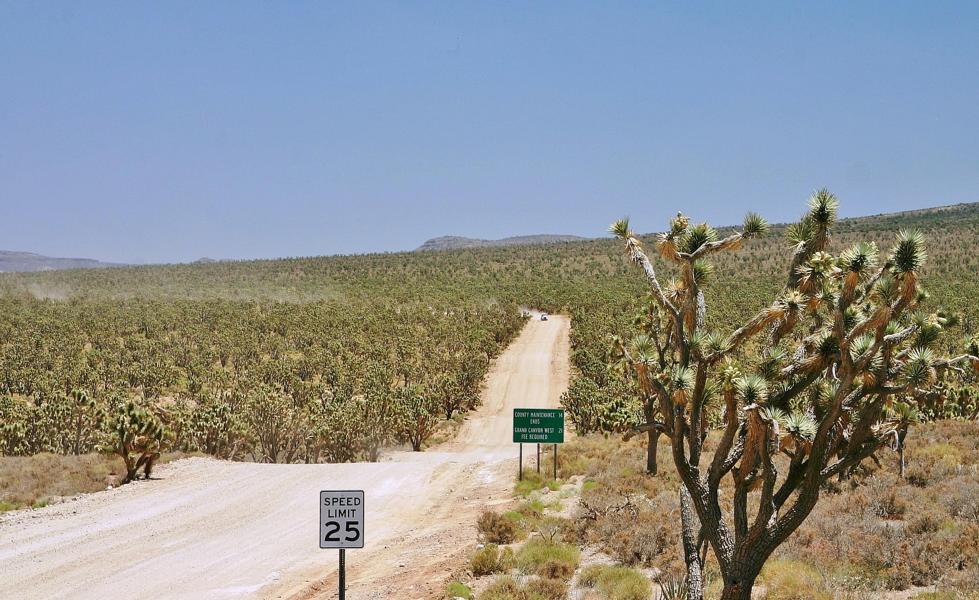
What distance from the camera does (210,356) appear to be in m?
56.1

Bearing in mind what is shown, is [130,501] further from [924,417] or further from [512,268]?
[512,268]

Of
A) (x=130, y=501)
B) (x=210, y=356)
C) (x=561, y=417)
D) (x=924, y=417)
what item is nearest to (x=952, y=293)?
(x=924, y=417)

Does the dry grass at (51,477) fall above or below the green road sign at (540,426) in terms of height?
below

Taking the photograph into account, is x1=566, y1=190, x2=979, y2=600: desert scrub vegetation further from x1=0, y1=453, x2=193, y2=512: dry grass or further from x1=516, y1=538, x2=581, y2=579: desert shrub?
x1=0, y1=453, x2=193, y2=512: dry grass

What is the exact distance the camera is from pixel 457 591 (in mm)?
12859

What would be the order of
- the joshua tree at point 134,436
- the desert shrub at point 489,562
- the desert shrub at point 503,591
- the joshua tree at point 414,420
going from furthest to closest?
the joshua tree at point 414,420 → the joshua tree at point 134,436 → the desert shrub at point 489,562 → the desert shrub at point 503,591

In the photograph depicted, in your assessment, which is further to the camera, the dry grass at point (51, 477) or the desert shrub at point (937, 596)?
the dry grass at point (51, 477)

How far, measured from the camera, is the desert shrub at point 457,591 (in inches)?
503

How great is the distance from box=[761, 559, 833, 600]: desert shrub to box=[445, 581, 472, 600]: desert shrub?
5.06m

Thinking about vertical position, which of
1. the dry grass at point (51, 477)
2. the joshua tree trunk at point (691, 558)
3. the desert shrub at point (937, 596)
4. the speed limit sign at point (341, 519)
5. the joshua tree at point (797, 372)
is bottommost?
the dry grass at point (51, 477)

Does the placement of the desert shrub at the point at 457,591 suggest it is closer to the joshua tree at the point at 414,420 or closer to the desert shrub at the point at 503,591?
the desert shrub at the point at 503,591

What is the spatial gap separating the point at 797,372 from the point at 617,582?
5.07 metres

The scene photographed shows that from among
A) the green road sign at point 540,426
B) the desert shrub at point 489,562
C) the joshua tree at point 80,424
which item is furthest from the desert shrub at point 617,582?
the joshua tree at point 80,424

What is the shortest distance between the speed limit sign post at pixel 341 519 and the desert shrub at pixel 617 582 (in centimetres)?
473
